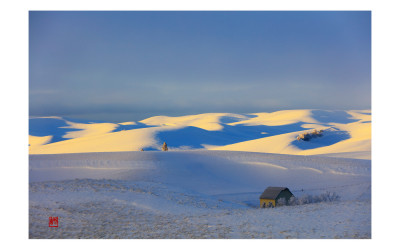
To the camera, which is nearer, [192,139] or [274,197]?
[274,197]

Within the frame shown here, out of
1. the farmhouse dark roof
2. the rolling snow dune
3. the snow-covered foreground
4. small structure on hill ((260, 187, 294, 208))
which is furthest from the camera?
the rolling snow dune

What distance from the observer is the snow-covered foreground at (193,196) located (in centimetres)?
656

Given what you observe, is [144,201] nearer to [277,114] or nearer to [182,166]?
[182,166]

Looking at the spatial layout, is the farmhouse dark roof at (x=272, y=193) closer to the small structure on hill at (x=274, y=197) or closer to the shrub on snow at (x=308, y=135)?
the small structure on hill at (x=274, y=197)

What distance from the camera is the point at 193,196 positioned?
11211mm

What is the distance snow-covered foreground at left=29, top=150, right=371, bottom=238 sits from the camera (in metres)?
6.56

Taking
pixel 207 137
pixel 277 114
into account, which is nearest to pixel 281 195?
pixel 207 137

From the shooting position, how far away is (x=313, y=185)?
1352 cm
